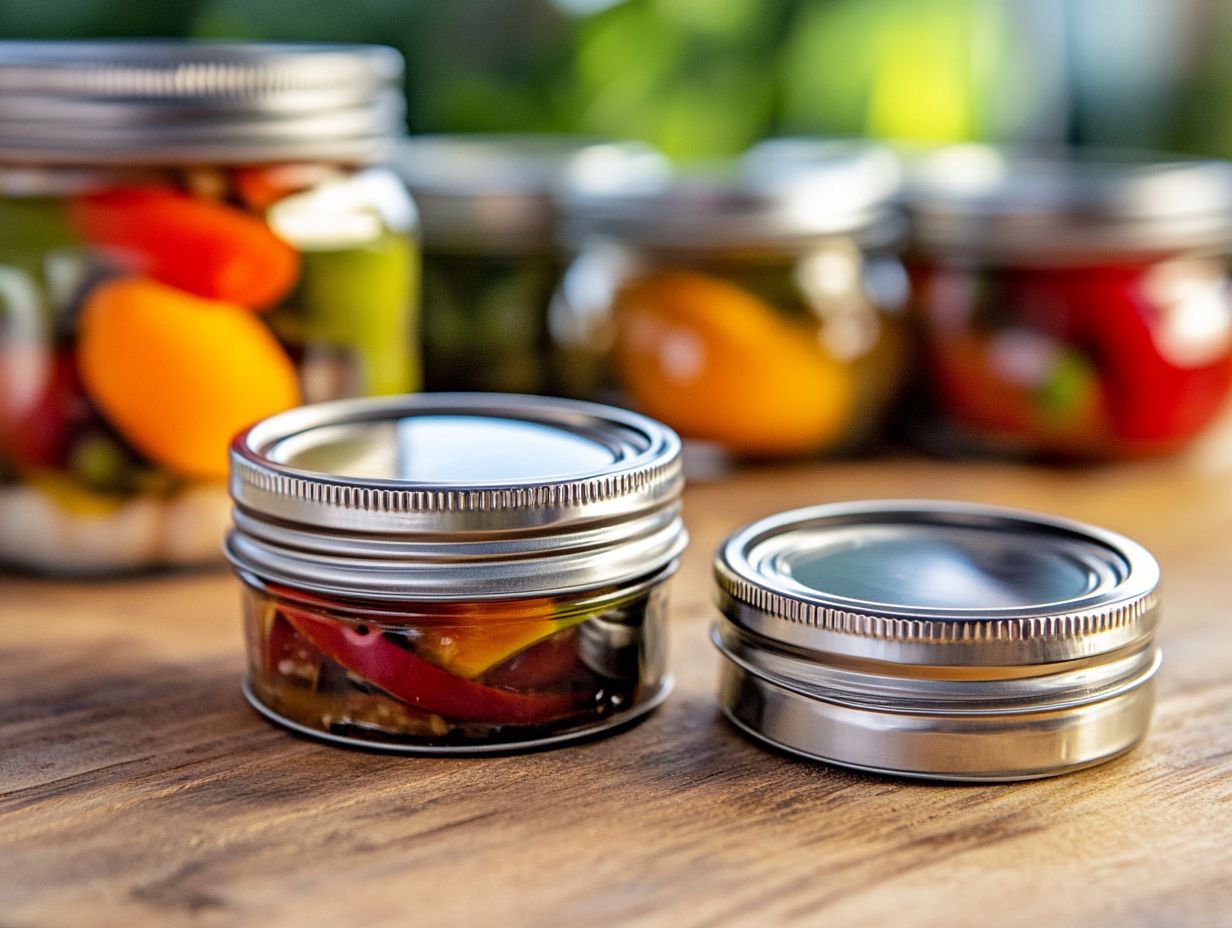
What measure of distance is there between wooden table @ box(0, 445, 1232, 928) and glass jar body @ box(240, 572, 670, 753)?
0.01 metres

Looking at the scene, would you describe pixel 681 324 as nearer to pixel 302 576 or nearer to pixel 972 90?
pixel 302 576

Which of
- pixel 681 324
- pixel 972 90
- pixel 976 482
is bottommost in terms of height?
pixel 976 482

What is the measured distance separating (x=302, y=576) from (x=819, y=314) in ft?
1.66

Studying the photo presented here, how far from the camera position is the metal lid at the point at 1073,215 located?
1.03 metres

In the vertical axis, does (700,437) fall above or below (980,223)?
below

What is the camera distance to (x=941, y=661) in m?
0.58

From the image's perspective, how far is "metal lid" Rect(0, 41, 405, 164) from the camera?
786mm

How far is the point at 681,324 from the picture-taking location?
3.30ft

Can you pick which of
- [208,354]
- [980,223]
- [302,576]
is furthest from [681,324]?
[302,576]

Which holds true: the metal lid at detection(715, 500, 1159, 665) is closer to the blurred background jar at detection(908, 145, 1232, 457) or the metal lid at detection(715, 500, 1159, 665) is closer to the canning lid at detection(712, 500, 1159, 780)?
the canning lid at detection(712, 500, 1159, 780)

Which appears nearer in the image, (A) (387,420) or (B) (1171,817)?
(B) (1171,817)

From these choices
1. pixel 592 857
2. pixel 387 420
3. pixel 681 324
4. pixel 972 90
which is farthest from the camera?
pixel 972 90

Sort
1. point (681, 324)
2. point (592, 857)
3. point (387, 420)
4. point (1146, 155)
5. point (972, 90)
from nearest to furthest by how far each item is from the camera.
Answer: point (592, 857) < point (387, 420) < point (681, 324) < point (1146, 155) < point (972, 90)

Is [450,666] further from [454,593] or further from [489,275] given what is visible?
[489,275]
